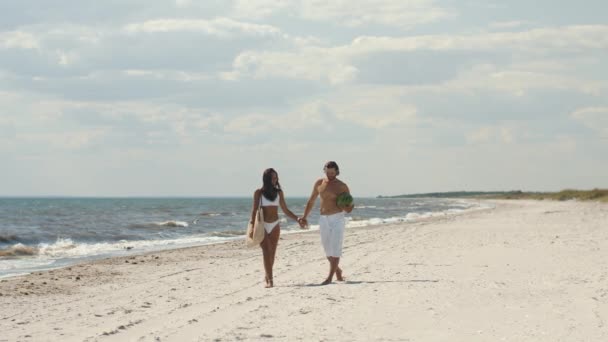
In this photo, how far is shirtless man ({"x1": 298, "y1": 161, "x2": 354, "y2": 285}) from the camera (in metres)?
10.5

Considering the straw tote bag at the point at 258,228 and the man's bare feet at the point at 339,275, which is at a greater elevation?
the straw tote bag at the point at 258,228

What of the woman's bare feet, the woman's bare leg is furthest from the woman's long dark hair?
the woman's bare feet

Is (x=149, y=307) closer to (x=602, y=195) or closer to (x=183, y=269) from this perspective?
(x=183, y=269)

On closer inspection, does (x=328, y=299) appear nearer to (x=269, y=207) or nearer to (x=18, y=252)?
(x=269, y=207)

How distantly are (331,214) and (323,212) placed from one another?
12 centimetres

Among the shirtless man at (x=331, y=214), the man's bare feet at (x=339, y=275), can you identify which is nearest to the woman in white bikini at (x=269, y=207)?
the shirtless man at (x=331, y=214)

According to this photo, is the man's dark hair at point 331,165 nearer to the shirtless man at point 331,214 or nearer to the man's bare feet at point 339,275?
the shirtless man at point 331,214

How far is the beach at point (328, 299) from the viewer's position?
23.3ft

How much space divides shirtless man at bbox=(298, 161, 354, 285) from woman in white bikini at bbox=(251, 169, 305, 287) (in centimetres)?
47

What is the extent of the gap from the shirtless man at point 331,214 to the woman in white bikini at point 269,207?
0.47 m

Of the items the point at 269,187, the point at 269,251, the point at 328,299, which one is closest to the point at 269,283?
the point at 269,251

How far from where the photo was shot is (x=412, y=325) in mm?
7238

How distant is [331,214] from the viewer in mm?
10523


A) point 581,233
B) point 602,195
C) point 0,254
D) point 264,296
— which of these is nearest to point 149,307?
point 264,296
